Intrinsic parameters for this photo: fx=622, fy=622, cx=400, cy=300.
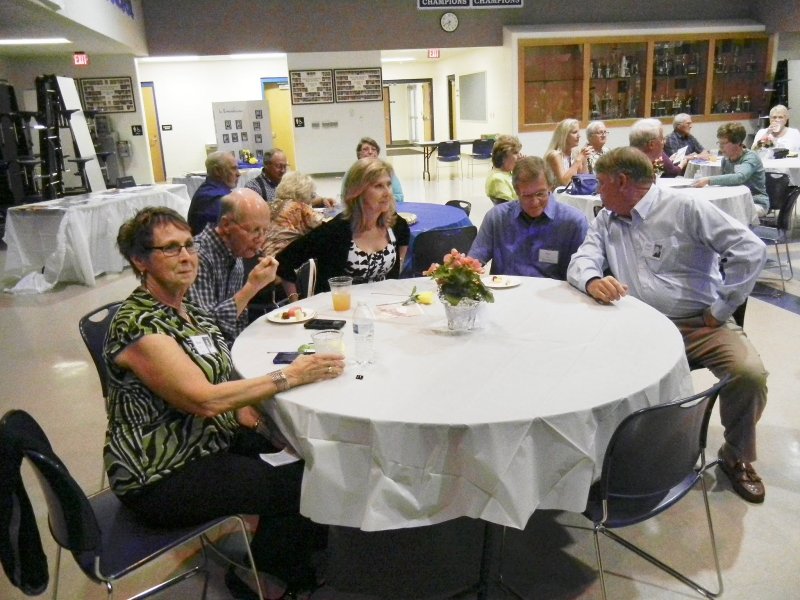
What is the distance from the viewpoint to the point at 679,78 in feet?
38.0

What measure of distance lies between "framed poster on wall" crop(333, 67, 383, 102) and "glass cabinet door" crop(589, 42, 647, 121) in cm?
408

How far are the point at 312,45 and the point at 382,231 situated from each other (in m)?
9.60

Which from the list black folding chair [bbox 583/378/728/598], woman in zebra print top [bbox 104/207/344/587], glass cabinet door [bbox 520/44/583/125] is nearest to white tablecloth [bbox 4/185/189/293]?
woman in zebra print top [bbox 104/207/344/587]

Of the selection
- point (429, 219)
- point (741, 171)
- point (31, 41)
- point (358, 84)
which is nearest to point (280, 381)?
point (429, 219)

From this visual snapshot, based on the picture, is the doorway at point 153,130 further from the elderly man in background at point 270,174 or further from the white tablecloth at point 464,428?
the white tablecloth at point 464,428

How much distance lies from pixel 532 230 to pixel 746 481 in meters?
1.43

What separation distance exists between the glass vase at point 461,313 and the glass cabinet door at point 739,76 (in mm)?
11793

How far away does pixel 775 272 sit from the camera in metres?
5.38

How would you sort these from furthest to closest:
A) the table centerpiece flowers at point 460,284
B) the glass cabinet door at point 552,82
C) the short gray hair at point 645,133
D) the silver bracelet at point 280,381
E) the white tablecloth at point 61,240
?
the glass cabinet door at point 552,82 → the white tablecloth at point 61,240 → the short gray hair at point 645,133 → the table centerpiece flowers at point 460,284 → the silver bracelet at point 280,381

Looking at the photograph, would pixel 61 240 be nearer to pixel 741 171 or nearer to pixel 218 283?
pixel 218 283

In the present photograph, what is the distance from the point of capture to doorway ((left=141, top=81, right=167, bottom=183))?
14.2m

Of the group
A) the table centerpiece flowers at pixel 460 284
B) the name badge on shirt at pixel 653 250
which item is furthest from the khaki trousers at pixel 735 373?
the table centerpiece flowers at pixel 460 284

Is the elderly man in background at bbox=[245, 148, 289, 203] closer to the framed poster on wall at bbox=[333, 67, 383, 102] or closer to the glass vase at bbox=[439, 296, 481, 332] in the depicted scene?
the glass vase at bbox=[439, 296, 481, 332]

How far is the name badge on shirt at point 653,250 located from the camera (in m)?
2.58
